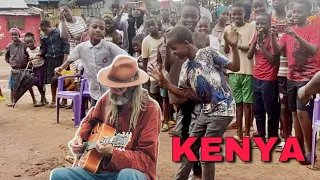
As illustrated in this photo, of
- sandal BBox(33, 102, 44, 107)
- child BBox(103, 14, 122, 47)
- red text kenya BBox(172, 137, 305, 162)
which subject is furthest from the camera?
sandal BBox(33, 102, 44, 107)

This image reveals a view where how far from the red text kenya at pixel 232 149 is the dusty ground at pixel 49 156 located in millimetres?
92

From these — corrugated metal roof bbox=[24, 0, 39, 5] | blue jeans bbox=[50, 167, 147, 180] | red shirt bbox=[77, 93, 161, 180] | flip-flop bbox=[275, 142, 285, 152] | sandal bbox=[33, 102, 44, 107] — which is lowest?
sandal bbox=[33, 102, 44, 107]

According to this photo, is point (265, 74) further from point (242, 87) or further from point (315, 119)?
point (315, 119)

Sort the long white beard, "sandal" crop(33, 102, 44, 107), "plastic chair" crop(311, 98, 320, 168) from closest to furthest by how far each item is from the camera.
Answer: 1. the long white beard
2. "plastic chair" crop(311, 98, 320, 168)
3. "sandal" crop(33, 102, 44, 107)

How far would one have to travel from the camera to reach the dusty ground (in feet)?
15.9

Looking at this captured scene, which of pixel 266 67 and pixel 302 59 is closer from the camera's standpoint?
pixel 302 59

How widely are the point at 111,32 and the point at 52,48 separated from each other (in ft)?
5.95

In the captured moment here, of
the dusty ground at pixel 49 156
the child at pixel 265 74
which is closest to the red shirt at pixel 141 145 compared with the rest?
the dusty ground at pixel 49 156

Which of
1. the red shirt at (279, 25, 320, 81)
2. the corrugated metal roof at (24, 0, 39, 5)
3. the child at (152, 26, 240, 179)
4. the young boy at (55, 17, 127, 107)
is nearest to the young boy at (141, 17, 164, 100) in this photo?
the young boy at (55, 17, 127, 107)

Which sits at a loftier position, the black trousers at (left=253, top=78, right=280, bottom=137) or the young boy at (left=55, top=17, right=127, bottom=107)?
the young boy at (left=55, top=17, right=127, bottom=107)

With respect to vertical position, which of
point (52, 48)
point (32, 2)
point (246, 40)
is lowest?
point (52, 48)

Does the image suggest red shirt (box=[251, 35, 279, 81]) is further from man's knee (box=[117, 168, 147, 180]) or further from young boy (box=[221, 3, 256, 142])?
man's knee (box=[117, 168, 147, 180])

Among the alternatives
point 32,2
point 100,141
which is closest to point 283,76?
point 100,141

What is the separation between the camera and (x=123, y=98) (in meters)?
3.29
